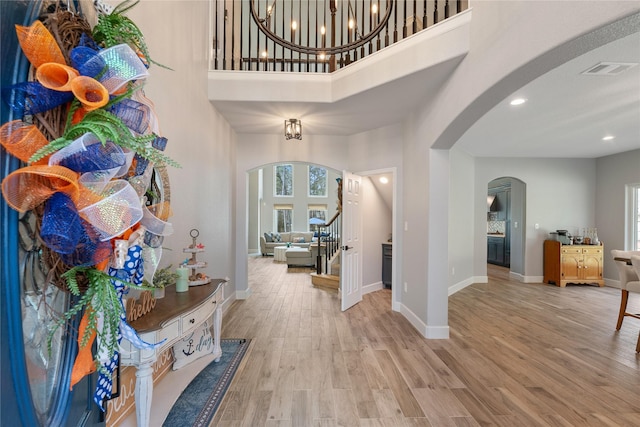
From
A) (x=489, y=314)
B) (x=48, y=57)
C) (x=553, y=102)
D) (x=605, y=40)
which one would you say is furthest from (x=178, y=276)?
(x=553, y=102)

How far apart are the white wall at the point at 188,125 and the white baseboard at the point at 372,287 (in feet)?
8.50

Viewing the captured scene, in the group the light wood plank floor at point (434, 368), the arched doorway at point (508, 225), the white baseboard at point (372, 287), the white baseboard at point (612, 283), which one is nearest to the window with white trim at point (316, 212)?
the arched doorway at point (508, 225)

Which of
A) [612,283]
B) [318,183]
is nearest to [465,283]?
[612,283]

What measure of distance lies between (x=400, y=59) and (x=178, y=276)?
2.95 meters

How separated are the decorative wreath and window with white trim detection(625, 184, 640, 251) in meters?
8.61

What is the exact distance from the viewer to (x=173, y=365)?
254 centimetres

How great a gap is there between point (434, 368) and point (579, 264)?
559cm

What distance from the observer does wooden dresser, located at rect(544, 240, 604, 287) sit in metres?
6.19

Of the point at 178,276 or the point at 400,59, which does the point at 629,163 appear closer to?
the point at 400,59

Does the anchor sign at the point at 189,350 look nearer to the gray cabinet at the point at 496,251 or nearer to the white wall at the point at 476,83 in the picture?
the white wall at the point at 476,83

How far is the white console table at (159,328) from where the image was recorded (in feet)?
5.29

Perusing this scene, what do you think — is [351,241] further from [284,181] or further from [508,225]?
[284,181]

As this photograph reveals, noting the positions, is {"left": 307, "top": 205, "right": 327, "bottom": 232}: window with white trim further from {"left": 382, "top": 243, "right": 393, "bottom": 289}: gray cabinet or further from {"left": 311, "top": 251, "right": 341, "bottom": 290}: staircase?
{"left": 382, "top": 243, "right": 393, "bottom": 289}: gray cabinet

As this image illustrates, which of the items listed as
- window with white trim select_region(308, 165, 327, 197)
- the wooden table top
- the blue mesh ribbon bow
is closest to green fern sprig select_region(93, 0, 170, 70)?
A: the blue mesh ribbon bow
